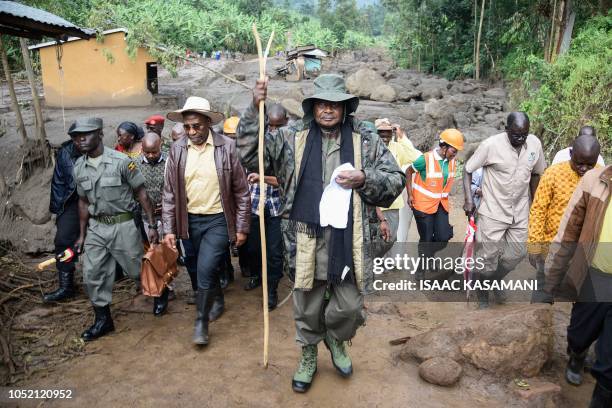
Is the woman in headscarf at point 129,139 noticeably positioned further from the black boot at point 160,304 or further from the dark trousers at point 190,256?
the black boot at point 160,304

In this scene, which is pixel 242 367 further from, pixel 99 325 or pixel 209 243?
pixel 99 325

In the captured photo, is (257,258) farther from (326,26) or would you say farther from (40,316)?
(326,26)

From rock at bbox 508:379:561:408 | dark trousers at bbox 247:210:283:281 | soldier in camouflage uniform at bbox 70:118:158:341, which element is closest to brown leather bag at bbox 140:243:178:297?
soldier in camouflage uniform at bbox 70:118:158:341

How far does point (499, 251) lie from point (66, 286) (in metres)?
4.36

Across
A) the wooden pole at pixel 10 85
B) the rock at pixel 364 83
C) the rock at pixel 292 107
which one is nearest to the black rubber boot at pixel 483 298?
the wooden pole at pixel 10 85

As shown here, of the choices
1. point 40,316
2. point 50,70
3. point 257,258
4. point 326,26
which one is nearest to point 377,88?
point 50,70

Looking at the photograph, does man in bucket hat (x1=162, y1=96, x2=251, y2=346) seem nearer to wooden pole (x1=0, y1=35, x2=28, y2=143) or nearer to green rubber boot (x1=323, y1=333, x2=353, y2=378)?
green rubber boot (x1=323, y1=333, x2=353, y2=378)

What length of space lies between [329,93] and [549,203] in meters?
2.26

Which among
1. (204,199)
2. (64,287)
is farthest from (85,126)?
(64,287)

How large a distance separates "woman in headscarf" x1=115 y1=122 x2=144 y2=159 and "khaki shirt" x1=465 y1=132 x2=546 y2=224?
3.72 m

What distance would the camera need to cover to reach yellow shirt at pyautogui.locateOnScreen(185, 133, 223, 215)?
3.90 metres

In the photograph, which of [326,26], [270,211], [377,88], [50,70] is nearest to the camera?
[270,211]

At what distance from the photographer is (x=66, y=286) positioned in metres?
4.79

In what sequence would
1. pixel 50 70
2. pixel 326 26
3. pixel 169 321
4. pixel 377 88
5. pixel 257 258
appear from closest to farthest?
pixel 169 321 < pixel 257 258 < pixel 50 70 < pixel 377 88 < pixel 326 26
